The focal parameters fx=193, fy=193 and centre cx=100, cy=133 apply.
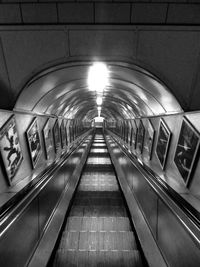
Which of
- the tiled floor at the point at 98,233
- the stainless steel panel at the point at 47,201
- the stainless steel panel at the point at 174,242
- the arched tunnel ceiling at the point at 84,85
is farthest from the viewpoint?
the arched tunnel ceiling at the point at 84,85

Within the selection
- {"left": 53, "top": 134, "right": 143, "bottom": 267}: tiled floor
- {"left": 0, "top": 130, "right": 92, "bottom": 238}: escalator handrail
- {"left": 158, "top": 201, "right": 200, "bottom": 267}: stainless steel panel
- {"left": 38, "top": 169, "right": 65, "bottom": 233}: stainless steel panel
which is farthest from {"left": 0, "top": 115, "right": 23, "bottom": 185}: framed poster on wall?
{"left": 158, "top": 201, "right": 200, "bottom": 267}: stainless steel panel

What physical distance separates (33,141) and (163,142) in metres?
4.04

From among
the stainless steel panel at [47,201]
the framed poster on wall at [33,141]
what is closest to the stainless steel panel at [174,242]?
the stainless steel panel at [47,201]

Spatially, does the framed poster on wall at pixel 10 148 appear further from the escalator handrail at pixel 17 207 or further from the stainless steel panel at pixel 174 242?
the stainless steel panel at pixel 174 242

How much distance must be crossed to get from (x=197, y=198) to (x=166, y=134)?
2197 mm

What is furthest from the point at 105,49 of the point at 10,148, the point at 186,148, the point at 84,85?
the point at 84,85

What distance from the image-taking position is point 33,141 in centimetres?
596

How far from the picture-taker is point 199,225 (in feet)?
6.25

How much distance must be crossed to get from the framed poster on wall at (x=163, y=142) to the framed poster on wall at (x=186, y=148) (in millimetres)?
737

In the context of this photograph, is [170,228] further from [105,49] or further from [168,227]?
[105,49]

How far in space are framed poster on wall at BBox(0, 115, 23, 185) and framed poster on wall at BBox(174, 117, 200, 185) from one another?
3.86 metres

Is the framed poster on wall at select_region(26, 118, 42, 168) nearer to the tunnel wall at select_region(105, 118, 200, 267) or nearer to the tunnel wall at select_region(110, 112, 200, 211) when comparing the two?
the tunnel wall at select_region(110, 112, 200, 211)

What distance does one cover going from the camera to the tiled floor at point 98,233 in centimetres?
261

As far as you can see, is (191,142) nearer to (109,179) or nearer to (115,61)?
(115,61)
